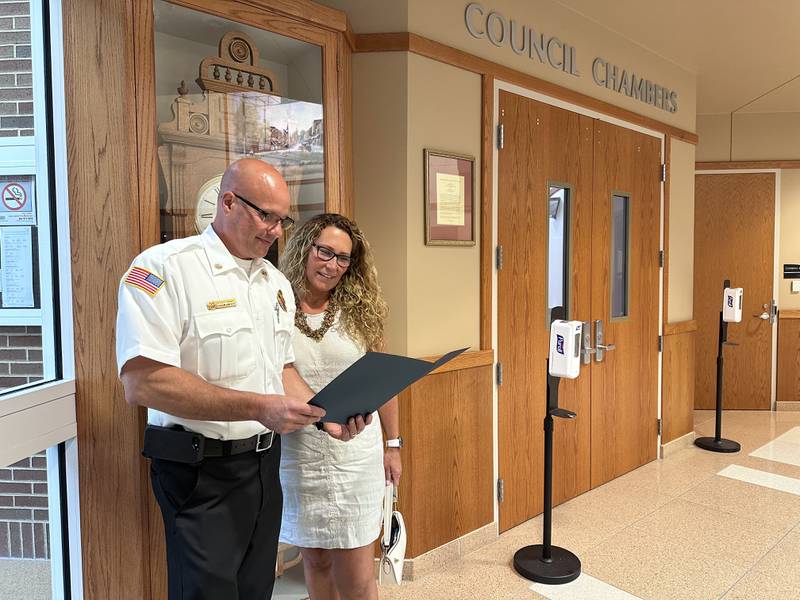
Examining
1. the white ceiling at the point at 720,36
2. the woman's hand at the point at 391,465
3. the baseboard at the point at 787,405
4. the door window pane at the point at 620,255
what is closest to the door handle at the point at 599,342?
the door window pane at the point at 620,255

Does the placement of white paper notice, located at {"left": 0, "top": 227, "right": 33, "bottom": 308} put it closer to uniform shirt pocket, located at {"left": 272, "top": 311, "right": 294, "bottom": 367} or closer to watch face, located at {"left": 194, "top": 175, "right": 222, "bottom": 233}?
watch face, located at {"left": 194, "top": 175, "right": 222, "bottom": 233}

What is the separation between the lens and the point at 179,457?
5.03 feet

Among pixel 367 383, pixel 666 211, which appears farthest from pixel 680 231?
pixel 367 383

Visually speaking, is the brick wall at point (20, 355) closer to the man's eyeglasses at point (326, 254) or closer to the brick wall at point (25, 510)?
the brick wall at point (25, 510)

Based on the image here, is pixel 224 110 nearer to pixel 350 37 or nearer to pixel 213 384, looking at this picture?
pixel 350 37

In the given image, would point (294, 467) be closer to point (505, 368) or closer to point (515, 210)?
point (505, 368)

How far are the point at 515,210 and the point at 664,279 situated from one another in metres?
1.77

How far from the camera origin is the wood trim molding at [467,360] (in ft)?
9.49

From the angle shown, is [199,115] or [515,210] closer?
[199,115]

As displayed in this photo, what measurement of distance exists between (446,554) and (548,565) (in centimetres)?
48

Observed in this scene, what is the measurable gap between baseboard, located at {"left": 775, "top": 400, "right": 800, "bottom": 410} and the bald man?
589 centimetres

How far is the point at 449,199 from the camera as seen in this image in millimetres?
2902

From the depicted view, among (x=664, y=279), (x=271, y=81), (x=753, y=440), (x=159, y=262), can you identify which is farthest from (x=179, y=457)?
(x=753, y=440)

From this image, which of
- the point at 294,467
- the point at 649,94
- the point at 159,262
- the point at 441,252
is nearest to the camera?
the point at 159,262
